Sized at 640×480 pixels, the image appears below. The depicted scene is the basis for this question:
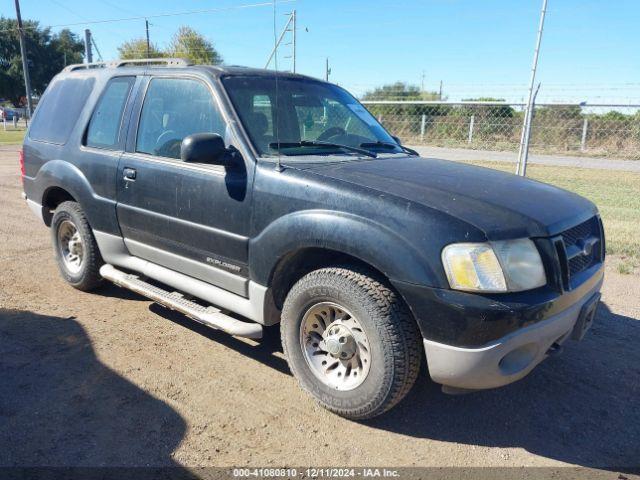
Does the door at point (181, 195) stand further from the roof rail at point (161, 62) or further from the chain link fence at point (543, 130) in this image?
the chain link fence at point (543, 130)

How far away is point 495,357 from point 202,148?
2023 mm

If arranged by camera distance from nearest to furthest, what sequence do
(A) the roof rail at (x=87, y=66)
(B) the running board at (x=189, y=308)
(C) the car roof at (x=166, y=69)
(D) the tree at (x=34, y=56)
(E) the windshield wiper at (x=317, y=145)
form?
(B) the running board at (x=189, y=308), (E) the windshield wiper at (x=317, y=145), (C) the car roof at (x=166, y=69), (A) the roof rail at (x=87, y=66), (D) the tree at (x=34, y=56)

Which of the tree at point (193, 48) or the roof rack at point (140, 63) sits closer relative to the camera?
the roof rack at point (140, 63)

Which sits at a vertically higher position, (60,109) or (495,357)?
(60,109)

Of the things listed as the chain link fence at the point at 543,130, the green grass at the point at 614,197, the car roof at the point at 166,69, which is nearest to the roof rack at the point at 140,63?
the car roof at the point at 166,69

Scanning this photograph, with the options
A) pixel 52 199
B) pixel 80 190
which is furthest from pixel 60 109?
pixel 80 190

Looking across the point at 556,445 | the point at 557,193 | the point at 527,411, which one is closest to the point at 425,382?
the point at 527,411

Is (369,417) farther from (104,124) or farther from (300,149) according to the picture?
(104,124)

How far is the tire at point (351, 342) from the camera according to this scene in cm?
279

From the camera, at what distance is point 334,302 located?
3.02 metres

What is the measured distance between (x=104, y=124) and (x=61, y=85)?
3.44 feet

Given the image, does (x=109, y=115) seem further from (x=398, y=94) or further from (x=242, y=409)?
(x=398, y=94)

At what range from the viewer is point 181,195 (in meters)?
3.70

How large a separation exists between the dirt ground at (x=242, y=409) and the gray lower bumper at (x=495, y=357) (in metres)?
0.47
